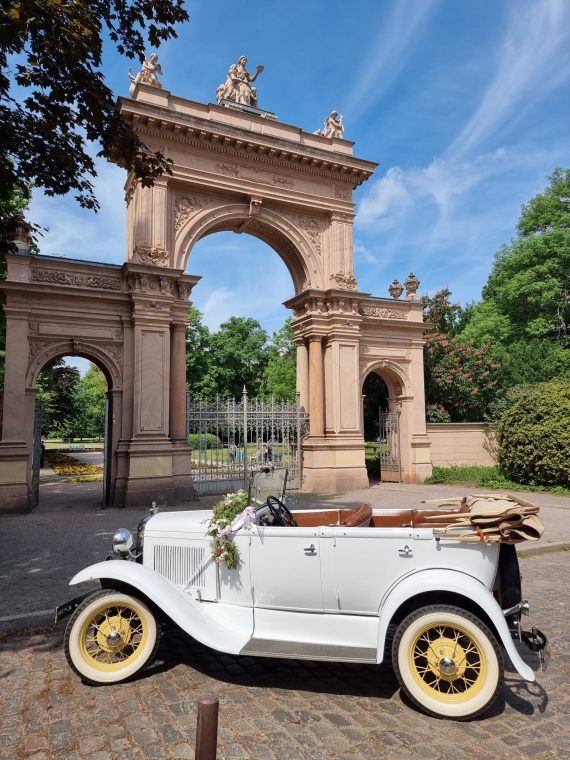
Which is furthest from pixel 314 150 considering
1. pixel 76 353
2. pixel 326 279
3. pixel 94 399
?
pixel 94 399

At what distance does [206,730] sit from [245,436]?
13583 millimetres

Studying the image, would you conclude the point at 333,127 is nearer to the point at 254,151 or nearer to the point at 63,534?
the point at 254,151

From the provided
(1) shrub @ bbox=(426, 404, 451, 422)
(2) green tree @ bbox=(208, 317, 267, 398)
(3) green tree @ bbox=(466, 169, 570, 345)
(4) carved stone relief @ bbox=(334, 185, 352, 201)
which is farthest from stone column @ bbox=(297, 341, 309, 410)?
(2) green tree @ bbox=(208, 317, 267, 398)

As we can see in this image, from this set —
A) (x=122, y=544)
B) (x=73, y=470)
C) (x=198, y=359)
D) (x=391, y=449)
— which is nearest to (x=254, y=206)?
(x=391, y=449)

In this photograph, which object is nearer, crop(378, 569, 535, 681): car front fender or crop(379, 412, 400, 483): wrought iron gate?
crop(378, 569, 535, 681): car front fender

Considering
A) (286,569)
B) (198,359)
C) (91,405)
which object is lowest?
(286,569)

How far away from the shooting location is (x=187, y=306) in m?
14.5

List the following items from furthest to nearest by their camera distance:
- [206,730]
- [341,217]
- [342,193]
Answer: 1. [342,193]
2. [341,217]
3. [206,730]

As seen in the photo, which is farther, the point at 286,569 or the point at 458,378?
the point at 458,378

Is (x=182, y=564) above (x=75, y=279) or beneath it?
beneath

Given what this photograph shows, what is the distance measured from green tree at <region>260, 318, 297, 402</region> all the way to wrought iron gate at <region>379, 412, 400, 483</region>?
18541 millimetres

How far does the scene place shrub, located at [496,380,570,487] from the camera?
49.9ft

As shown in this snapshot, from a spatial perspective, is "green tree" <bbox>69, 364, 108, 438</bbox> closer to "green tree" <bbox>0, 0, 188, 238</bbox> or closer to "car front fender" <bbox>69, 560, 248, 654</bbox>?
"green tree" <bbox>0, 0, 188, 238</bbox>

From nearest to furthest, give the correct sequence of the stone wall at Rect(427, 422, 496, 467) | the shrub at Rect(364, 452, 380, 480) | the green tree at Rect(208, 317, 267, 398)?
the stone wall at Rect(427, 422, 496, 467) < the shrub at Rect(364, 452, 380, 480) < the green tree at Rect(208, 317, 267, 398)
